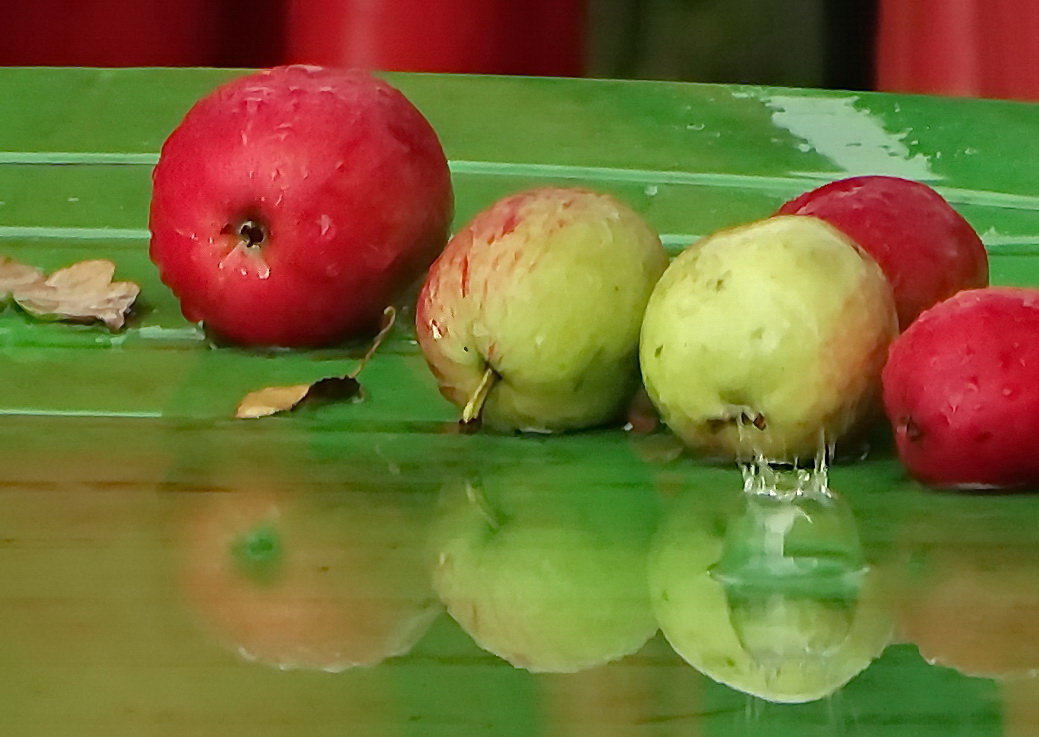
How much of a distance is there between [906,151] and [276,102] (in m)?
0.55

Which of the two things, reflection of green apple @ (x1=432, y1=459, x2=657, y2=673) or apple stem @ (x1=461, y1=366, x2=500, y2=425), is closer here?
reflection of green apple @ (x1=432, y1=459, x2=657, y2=673)

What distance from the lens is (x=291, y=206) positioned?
30.4 inches

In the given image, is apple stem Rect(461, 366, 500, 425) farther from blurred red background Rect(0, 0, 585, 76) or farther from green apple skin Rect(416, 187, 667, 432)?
blurred red background Rect(0, 0, 585, 76)

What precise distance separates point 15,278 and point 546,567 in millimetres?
512

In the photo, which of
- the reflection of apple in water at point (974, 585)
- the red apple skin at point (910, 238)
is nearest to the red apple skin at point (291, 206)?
the red apple skin at point (910, 238)

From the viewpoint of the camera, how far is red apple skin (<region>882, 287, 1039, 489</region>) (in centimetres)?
56

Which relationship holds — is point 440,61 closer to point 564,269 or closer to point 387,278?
point 387,278

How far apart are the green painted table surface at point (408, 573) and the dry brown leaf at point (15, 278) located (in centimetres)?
4

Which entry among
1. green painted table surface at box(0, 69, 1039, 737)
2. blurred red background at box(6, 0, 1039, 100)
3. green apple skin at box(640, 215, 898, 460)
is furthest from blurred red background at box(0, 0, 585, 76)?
green apple skin at box(640, 215, 898, 460)

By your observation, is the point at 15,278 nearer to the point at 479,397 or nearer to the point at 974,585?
the point at 479,397

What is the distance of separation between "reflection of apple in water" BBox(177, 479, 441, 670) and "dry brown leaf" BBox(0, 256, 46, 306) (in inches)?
14.1

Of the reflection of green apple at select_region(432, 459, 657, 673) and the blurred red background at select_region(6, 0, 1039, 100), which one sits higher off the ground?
the reflection of green apple at select_region(432, 459, 657, 673)

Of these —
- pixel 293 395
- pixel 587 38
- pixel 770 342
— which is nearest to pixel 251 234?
pixel 293 395

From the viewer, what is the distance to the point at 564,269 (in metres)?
0.65
